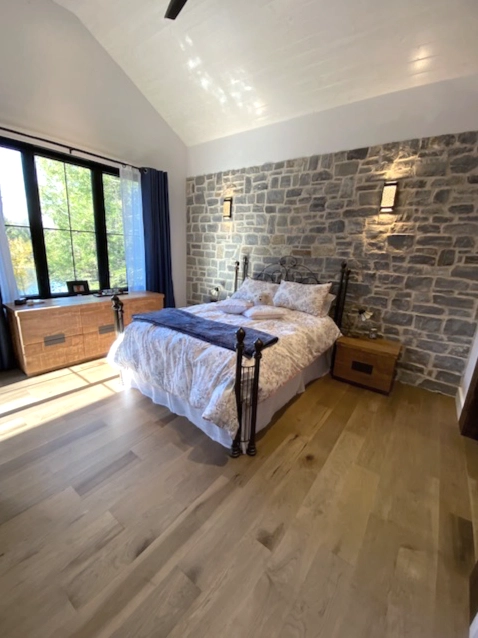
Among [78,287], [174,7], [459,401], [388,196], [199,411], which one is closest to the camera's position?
[174,7]

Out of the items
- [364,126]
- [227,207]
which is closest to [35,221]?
[227,207]

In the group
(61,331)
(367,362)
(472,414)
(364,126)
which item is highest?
(364,126)

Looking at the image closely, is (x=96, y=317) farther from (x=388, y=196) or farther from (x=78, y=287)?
(x=388, y=196)

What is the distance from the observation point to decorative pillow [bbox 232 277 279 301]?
352 cm

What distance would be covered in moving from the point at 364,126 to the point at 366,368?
8.56ft

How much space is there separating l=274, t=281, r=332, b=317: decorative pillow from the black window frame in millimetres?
2507

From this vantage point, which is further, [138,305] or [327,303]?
[138,305]

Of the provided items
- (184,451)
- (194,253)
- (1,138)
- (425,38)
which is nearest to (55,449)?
(184,451)

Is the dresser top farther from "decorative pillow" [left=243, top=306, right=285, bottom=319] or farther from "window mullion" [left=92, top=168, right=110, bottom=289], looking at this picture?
"decorative pillow" [left=243, top=306, right=285, bottom=319]

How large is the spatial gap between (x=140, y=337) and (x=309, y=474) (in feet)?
5.68

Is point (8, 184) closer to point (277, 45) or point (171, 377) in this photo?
point (171, 377)

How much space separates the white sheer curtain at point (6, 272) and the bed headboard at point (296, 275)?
274cm

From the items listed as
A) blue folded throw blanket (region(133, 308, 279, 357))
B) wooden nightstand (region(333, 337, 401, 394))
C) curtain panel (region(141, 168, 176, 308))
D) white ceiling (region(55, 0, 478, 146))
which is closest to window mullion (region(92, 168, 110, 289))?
curtain panel (region(141, 168, 176, 308))

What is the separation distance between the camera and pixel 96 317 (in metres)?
3.20
